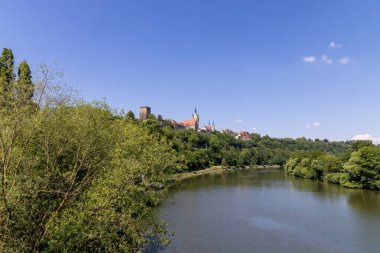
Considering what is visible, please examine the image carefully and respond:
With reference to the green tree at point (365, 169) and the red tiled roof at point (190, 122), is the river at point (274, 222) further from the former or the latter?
the red tiled roof at point (190, 122)

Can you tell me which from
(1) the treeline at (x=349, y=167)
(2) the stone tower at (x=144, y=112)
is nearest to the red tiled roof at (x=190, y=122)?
(2) the stone tower at (x=144, y=112)

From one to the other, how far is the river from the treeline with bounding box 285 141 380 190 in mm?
7909

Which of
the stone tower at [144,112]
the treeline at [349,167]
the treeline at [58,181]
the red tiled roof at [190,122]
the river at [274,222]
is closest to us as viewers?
the treeline at [58,181]

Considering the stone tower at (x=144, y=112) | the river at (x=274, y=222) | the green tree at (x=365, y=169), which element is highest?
the stone tower at (x=144, y=112)

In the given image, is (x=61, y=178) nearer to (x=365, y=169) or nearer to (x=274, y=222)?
(x=274, y=222)

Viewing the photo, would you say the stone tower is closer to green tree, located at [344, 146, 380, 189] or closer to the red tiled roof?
the red tiled roof

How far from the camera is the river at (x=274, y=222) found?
27281 mm

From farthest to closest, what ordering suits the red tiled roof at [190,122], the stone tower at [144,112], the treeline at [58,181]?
the red tiled roof at [190,122] < the stone tower at [144,112] < the treeline at [58,181]

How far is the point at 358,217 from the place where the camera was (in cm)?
3753

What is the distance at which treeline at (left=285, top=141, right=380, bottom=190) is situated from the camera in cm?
6266

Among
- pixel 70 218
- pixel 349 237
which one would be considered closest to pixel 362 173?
pixel 349 237

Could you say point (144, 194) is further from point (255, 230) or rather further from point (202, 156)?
point (202, 156)

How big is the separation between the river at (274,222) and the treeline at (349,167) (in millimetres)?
7909

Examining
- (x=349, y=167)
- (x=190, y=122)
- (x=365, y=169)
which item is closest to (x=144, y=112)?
(x=190, y=122)
